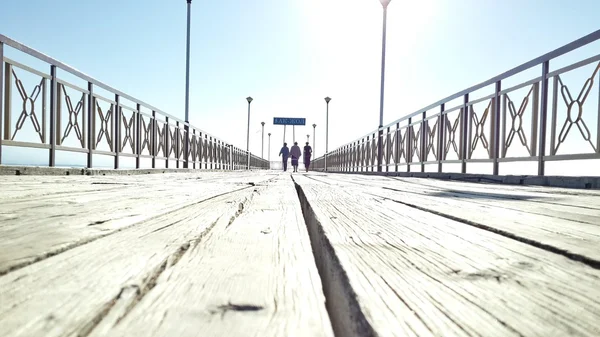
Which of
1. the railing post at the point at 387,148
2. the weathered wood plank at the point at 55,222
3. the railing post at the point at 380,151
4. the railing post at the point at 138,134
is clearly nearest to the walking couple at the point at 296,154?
the railing post at the point at 380,151

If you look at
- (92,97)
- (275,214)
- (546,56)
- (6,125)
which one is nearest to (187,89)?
(92,97)

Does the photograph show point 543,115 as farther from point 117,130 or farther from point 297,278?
point 117,130

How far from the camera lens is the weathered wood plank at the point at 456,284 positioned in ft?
1.60

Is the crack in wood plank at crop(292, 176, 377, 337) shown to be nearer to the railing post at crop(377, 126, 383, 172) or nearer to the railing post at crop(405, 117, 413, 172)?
the railing post at crop(405, 117, 413, 172)

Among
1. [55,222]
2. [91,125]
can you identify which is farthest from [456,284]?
[91,125]

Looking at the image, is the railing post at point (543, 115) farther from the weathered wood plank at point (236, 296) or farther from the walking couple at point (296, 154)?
the walking couple at point (296, 154)

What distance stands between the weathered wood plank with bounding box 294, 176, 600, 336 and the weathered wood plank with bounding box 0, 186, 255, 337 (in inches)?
11.8

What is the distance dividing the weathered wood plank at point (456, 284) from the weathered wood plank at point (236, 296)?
0.15 ft

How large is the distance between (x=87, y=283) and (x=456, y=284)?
576 mm

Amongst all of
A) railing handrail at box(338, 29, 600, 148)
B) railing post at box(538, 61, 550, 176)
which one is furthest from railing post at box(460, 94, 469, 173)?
railing post at box(538, 61, 550, 176)

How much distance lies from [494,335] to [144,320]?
1.35ft

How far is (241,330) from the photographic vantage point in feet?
1.65

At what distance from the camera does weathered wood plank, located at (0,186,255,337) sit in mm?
508

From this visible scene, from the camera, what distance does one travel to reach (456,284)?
654 millimetres
